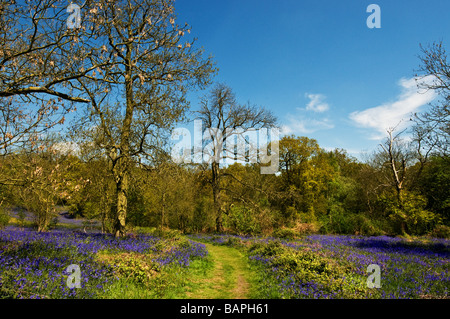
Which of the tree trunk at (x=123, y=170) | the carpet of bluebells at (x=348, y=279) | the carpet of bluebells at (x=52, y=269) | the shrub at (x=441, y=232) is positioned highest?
the tree trunk at (x=123, y=170)

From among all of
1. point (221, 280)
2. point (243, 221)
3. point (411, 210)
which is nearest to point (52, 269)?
point (221, 280)

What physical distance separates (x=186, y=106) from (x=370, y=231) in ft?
86.5

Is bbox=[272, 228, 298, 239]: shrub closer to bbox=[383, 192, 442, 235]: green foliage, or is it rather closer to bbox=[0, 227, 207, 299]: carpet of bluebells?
bbox=[383, 192, 442, 235]: green foliage

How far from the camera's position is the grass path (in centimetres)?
772

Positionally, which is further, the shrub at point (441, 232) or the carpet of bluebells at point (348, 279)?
the shrub at point (441, 232)

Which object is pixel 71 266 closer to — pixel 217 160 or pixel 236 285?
pixel 236 285

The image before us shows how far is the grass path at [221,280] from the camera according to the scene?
772cm

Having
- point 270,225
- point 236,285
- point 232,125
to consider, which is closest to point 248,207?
point 270,225

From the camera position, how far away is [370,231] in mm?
28391

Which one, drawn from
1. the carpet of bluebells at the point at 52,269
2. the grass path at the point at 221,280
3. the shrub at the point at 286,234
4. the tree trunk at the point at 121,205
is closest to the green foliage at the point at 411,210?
the shrub at the point at 286,234

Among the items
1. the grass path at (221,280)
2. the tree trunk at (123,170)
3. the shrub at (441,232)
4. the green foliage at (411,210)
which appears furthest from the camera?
the shrub at (441,232)

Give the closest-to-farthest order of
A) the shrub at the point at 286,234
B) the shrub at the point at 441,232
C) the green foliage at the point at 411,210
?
the green foliage at the point at 411,210 → the shrub at the point at 286,234 → the shrub at the point at 441,232

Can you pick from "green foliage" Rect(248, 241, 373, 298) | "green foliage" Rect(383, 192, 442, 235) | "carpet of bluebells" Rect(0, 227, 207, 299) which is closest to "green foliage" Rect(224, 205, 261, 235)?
"green foliage" Rect(383, 192, 442, 235)

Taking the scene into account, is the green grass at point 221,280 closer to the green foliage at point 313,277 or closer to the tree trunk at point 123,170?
Result: the green foliage at point 313,277
